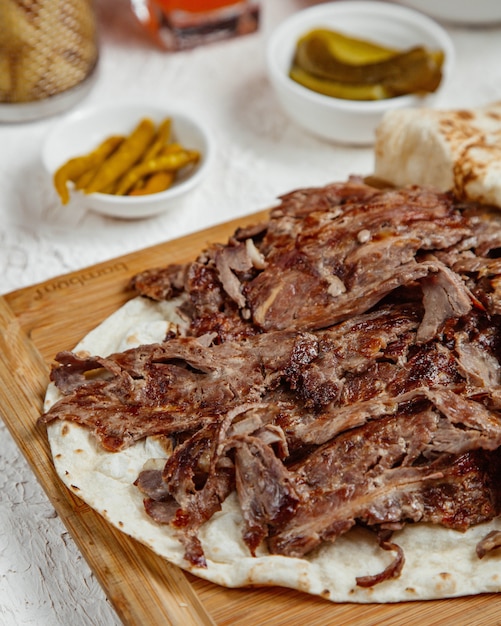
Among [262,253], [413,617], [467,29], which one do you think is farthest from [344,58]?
[413,617]

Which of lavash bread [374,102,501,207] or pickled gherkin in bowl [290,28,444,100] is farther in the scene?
pickled gherkin in bowl [290,28,444,100]

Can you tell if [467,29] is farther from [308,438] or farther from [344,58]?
[308,438]

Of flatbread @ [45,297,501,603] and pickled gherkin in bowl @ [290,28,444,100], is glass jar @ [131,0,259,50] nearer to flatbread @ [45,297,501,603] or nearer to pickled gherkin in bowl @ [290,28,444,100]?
pickled gherkin in bowl @ [290,28,444,100]

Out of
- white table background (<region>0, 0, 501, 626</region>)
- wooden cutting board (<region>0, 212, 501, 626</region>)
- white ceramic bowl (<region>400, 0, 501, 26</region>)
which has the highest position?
white ceramic bowl (<region>400, 0, 501, 26</region>)

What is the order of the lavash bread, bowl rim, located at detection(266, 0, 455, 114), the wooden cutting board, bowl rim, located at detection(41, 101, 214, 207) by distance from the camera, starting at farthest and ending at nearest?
bowl rim, located at detection(266, 0, 455, 114) → bowl rim, located at detection(41, 101, 214, 207) → the lavash bread → the wooden cutting board

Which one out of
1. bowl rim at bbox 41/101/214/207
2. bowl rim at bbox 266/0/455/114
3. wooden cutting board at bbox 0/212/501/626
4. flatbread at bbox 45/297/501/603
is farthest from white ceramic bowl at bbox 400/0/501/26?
flatbread at bbox 45/297/501/603

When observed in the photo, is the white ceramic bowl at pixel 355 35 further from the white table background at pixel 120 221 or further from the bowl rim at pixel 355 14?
the white table background at pixel 120 221

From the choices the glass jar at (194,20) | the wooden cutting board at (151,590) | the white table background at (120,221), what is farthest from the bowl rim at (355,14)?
the wooden cutting board at (151,590)

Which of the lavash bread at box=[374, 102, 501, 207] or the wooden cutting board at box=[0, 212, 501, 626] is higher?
the lavash bread at box=[374, 102, 501, 207]
